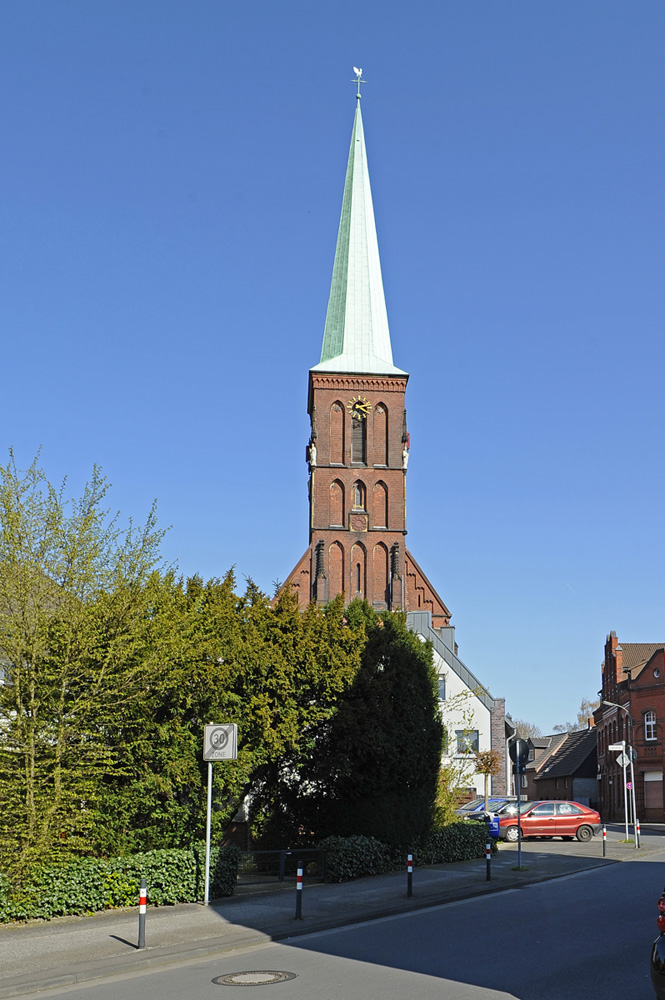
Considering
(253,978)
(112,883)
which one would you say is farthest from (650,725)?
(253,978)

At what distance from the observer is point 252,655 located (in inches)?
728

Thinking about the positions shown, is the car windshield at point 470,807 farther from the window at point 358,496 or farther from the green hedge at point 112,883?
the window at point 358,496

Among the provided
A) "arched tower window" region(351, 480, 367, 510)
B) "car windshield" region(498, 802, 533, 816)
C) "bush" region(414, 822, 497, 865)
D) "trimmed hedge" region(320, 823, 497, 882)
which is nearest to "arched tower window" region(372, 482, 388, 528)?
"arched tower window" region(351, 480, 367, 510)

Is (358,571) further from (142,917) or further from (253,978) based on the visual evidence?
(253,978)

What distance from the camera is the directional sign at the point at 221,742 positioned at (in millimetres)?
15867

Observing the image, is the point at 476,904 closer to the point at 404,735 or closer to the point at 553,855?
the point at 404,735

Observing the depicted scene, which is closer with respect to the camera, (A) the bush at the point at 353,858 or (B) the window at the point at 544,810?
(A) the bush at the point at 353,858

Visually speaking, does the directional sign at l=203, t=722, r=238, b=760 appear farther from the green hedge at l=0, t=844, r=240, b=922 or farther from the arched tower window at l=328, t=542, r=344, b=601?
the arched tower window at l=328, t=542, r=344, b=601

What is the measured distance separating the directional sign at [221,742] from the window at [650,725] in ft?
165

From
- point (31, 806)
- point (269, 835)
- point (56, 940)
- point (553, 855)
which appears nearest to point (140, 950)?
point (56, 940)

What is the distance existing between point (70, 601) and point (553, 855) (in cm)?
1701

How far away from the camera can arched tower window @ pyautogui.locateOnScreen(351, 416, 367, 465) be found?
65006 millimetres

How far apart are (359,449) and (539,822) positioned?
118 ft

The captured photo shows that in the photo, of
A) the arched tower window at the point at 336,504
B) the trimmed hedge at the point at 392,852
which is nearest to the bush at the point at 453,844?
the trimmed hedge at the point at 392,852
